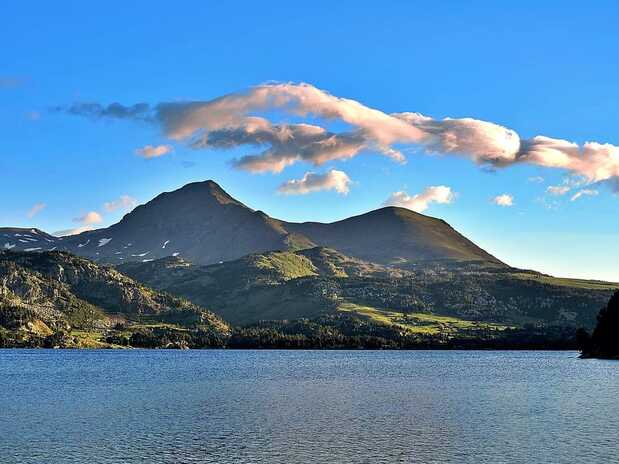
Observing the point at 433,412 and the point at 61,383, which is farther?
the point at 61,383

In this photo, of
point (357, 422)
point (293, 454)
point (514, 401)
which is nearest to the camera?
point (293, 454)

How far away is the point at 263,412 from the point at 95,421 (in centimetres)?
2892

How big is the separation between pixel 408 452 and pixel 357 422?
26.6 m

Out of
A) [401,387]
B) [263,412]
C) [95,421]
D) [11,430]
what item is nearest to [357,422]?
[263,412]

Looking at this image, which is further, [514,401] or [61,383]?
[61,383]

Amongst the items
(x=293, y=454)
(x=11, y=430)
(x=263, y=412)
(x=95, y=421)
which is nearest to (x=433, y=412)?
(x=263, y=412)

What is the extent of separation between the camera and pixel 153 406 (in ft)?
440

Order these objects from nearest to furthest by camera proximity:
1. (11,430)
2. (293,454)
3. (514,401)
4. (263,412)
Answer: (293,454), (11,430), (263,412), (514,401)

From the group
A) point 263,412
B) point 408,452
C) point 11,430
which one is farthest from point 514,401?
point 11,430

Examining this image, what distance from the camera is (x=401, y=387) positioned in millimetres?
180375

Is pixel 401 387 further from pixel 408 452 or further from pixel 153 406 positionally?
pixel 408 452

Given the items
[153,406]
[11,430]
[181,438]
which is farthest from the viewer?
[153,406]

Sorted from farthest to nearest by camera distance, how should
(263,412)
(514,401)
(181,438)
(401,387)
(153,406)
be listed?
(401,387)
(514,401)
(153,406)
(263,412)
(181,438)

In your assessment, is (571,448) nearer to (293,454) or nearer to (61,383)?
(293,454)
